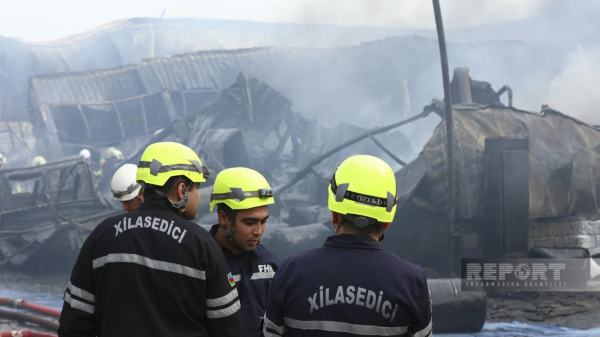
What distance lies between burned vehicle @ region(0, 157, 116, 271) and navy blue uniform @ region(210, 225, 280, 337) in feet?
35.8

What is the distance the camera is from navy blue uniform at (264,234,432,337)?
231 centimetres

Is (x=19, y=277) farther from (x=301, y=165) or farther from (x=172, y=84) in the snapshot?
(x=172, y=84)

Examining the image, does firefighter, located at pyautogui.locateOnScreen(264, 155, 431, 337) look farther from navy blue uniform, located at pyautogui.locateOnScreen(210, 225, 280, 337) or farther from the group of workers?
navy blue uniform, located at pyautogui.locateOnScreen(210, 225, 280, 337)

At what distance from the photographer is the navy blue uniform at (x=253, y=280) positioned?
3389 millimetres

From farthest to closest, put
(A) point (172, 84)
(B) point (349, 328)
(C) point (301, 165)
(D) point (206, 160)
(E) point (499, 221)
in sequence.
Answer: (A) point (172, 84) → (C) point (301, 165) → (D) point (206, 160) → (E) point (499, 221) → (B) point (349, 328)

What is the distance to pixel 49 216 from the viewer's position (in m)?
14.9

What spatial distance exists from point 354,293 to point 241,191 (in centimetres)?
133

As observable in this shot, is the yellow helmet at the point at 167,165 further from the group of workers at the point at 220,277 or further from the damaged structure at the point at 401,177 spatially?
the damaged structure at the point at 401,177

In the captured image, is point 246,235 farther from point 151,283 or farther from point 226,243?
point 151,283

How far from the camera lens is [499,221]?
11047 millimetres

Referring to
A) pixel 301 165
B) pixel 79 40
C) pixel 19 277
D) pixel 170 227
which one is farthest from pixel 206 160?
pixel 79 40

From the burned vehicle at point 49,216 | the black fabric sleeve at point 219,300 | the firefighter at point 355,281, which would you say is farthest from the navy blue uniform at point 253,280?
the burned vehicle at point 49,216

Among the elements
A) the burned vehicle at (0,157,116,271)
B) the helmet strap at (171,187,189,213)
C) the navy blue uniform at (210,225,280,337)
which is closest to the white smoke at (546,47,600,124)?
the burned vehicle at (0,157,116,271)

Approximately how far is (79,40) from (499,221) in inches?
1181
